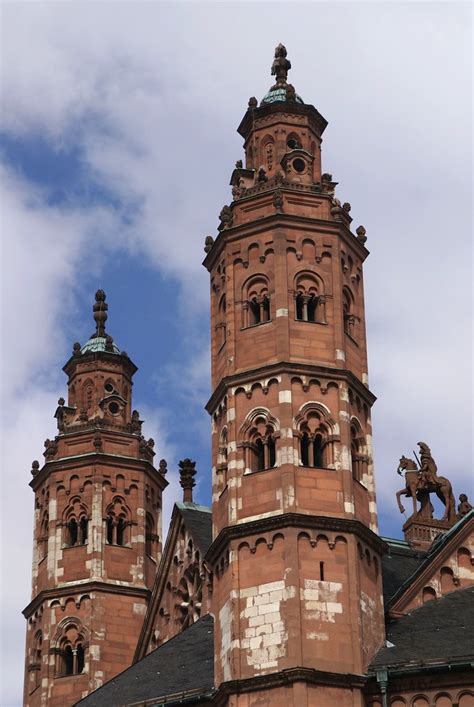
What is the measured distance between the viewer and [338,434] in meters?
44.5

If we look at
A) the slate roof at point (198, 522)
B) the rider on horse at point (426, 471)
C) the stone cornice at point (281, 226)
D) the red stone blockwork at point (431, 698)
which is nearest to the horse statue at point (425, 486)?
the rider on horse at point (426, 471)

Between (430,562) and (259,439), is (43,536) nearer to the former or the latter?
(259,439)

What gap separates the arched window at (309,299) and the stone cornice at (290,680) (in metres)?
9.85

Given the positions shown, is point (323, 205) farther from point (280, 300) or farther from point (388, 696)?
point (388, 696)

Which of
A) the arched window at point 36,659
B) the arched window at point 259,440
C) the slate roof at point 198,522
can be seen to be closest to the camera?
the arched window at point 259,440

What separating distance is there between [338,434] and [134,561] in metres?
14.4

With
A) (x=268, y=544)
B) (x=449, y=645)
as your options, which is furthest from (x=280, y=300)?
(x=449, y=645)

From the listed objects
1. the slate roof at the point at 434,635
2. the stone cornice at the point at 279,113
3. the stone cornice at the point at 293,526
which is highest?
the stone cornice at the point at 279,113

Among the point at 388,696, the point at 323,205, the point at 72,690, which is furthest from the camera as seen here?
the point at 72,690

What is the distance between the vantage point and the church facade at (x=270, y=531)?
4162 cm

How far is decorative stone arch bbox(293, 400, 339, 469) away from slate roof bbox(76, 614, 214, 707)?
19.6 ft

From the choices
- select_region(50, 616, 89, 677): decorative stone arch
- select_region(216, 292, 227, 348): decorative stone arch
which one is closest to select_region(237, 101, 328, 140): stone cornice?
select_region(216, 292, 227, 348): decorative stone arch

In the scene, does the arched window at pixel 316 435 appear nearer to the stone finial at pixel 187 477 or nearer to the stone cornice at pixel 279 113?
the stone cornice at pixel 279 113

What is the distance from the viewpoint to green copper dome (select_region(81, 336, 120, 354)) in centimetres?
6025
